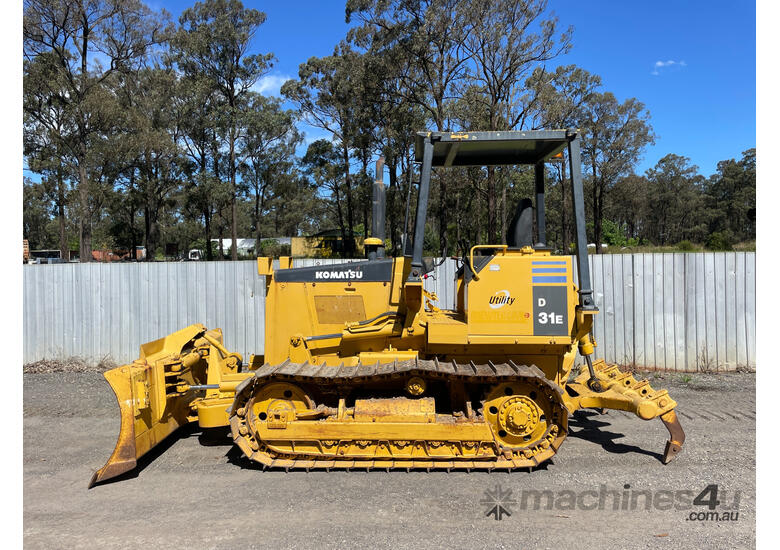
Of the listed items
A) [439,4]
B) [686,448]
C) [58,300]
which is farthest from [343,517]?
[439,4]

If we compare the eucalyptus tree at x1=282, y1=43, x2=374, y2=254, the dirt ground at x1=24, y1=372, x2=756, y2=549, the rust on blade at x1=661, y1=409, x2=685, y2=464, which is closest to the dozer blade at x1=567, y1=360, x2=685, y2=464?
the rust on blade at x1=661, y1=409, x2=685, y2=464

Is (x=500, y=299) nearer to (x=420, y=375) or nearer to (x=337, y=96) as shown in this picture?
(x=420, y=375)

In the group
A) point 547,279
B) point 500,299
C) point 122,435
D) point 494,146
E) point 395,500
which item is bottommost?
point 395,500

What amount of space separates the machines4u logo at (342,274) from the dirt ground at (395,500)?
6.67 ft

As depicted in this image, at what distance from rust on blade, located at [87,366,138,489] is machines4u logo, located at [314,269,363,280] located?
84.4 inches

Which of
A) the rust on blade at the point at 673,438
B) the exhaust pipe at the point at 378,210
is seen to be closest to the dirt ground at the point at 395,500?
the rust on blade at the point at 673,438

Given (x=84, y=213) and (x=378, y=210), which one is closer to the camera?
(x=378, y=210)

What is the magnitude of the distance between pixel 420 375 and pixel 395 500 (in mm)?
1182

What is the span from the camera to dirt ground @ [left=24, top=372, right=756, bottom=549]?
11.4 ft

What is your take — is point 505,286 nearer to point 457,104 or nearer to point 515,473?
point 515,473

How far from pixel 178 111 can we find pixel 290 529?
34.2 m

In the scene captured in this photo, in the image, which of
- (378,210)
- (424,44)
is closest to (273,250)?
(424,44)

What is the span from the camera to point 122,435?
14.8ft

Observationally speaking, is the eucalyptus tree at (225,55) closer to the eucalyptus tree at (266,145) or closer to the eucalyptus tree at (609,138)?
the eucalyptus tree at (266,145)
